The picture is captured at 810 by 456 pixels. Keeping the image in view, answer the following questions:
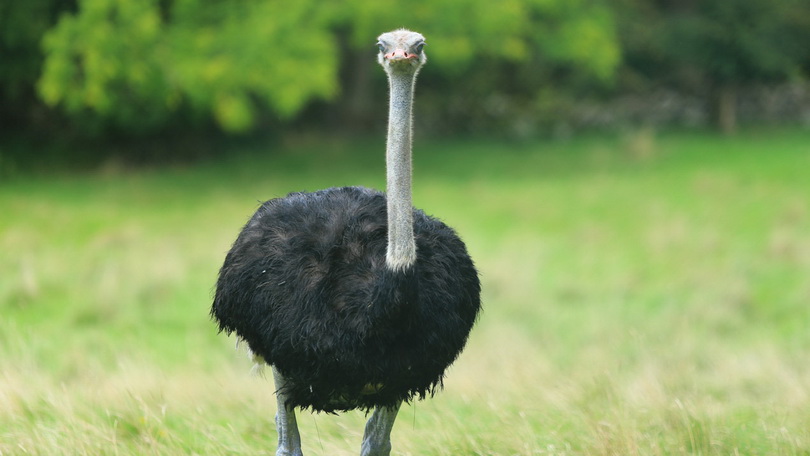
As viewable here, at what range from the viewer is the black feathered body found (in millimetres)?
4145

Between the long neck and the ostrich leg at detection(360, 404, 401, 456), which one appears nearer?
the long neck

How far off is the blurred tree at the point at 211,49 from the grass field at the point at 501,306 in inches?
60.7

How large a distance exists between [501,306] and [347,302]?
22.5 ft

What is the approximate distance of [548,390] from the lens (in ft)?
20.1

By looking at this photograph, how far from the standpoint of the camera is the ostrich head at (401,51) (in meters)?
4.12

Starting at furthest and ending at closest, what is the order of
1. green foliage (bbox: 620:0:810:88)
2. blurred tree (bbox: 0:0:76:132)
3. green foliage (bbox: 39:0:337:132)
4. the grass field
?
1. green foliage (bbox: 620:0:810:88)
2. blurred tree (bbox: 0:0:76:132)
3. green foliage (bbox: 39:0:337:132)
4. the grass field

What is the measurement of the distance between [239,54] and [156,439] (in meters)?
13.5

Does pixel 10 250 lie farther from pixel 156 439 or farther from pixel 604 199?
pixel 604 199

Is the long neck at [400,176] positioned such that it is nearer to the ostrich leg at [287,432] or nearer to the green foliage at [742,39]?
the ostrich leg at [287,432]

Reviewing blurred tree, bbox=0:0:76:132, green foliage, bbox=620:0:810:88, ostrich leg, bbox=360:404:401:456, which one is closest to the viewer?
ostrich leg, bbox=360:404:401:456

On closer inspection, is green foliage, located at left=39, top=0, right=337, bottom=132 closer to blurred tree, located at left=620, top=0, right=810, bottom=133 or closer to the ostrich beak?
blurred tree, located at left=620, top=0, right=810, bottom=133

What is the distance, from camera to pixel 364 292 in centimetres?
420

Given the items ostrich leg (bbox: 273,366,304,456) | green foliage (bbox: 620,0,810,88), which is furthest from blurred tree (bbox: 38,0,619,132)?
ostrich leg (bbox: 273,366,304,456)

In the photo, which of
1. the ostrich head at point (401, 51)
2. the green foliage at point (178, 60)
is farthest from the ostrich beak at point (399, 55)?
the green foliage at point (178, 60)
